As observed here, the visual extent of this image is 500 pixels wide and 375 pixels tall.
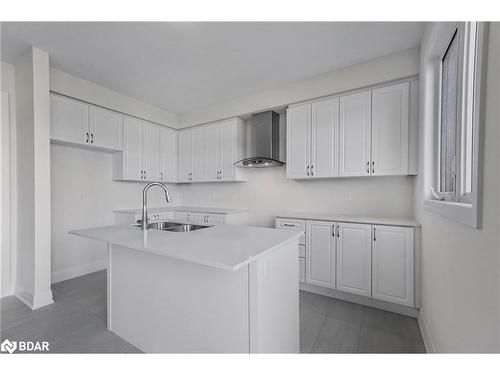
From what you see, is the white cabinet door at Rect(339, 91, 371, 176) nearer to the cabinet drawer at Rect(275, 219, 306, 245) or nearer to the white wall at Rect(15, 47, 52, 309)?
the cabinet drawer at Rect(275, 219, 306, 245)

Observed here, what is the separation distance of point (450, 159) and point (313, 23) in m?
1.60

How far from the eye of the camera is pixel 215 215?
12.0 feet

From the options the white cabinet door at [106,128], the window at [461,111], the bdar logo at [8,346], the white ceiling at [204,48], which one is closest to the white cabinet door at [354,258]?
the window at [461,111]

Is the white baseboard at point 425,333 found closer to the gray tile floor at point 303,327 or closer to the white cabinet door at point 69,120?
the gray tile floor at point 303,327

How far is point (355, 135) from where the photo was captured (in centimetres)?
270

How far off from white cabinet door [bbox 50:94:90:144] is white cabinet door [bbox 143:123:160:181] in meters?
0.92

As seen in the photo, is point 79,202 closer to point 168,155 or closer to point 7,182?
point 7,182

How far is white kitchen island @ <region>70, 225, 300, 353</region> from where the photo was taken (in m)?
1.21

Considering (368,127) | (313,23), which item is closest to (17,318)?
(313,23)

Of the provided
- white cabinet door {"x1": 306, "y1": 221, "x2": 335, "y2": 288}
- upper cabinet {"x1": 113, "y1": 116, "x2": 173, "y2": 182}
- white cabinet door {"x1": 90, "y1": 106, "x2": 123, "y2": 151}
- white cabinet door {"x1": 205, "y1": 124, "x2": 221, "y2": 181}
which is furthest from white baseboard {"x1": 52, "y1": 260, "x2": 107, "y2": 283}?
white cabinet door {"x1": 306, "y1": 221, "x2": 335, "y2": 288}

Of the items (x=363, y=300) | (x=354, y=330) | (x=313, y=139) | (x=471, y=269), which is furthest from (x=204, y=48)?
(x=363, y=300)

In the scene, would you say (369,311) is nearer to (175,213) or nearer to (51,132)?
(175,213)

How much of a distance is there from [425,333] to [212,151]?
3.57 metres

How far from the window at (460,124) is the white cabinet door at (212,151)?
3.00 meters
